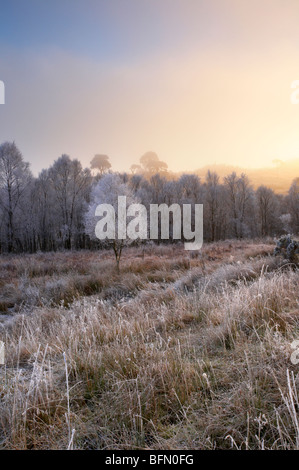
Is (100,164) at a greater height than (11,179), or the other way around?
(100,164)

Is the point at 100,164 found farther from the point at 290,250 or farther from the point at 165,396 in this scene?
the point at 165,396

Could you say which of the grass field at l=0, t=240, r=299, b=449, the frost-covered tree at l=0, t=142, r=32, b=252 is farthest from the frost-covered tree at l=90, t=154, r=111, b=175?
the grass field at l=0, t=240, r=299, b=449

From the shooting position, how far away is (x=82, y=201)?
3434 cm

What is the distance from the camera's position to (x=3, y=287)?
973 cm

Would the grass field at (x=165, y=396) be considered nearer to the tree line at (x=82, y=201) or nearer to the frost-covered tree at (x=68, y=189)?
the tree line at (x=82, y=201)

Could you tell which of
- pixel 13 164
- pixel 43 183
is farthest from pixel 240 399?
pixel 43 183

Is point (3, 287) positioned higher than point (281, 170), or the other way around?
point (281, 170)

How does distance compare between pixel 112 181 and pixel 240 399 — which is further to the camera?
pixel 112 181

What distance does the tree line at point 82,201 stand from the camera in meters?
28.5

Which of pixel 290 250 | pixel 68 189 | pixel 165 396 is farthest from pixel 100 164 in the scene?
pixel 165 396

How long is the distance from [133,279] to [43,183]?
31.1m

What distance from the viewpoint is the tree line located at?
28.5 m

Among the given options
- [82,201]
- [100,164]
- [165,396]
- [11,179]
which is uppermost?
[100,164]
